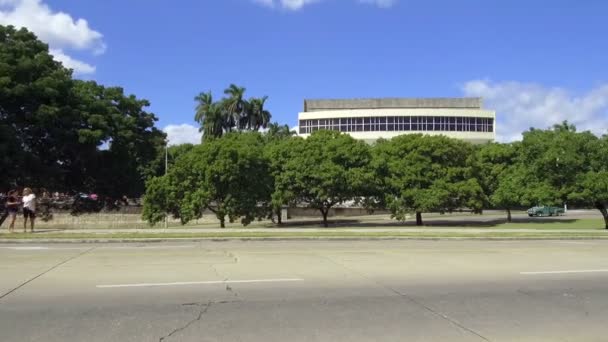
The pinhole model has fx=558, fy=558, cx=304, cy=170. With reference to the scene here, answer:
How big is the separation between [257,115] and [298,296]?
71.4 m

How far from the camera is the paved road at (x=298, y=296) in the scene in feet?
22.6

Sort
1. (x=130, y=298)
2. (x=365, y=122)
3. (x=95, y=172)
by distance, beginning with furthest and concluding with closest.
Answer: (x=365, y=122), (x=95, y=172), (x=130, y=298)

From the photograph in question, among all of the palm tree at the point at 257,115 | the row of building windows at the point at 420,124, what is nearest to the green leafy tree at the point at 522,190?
the palm tree at the point at 257,115

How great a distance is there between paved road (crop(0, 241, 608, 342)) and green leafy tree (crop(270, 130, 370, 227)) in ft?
71.3

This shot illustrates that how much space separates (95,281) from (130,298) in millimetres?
1918

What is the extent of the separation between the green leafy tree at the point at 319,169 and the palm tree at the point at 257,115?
132ft

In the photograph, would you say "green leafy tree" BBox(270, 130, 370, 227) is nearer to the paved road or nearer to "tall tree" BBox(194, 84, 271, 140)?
the paved road

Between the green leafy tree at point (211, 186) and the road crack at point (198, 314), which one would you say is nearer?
the road crack at point (198, 314)

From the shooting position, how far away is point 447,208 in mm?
41250

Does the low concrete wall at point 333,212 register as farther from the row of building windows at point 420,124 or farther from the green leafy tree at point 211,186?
the row of building windows at point 420,124

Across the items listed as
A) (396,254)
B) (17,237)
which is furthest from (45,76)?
(396,254)

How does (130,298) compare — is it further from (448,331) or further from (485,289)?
(485,289)

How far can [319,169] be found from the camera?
3703 centimetres

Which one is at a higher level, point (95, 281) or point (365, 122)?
point (365, 122)
